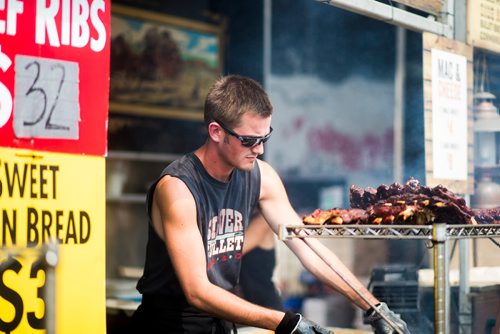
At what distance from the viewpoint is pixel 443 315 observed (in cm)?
326

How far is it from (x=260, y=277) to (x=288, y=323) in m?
3.60

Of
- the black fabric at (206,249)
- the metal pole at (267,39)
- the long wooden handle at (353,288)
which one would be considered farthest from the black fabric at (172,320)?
the metal pole at (267,39)

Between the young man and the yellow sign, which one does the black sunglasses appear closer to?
the young man

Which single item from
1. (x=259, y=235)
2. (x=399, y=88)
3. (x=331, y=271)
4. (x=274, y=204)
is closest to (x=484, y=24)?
(x=399, y=88)

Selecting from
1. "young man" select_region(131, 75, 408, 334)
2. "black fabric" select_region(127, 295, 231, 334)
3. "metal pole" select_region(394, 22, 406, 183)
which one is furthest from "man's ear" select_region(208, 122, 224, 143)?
"metal pole" select_region(394, 22, 406, 183)

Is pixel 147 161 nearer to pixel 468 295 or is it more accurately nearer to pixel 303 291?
pixel 303 291

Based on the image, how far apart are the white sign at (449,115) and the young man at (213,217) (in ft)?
6.89

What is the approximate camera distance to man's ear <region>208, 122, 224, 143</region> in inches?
160

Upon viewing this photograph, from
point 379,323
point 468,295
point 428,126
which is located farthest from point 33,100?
point 468,295

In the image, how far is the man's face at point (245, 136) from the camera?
395 centimetres

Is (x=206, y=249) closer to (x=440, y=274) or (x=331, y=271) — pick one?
(x=331, y=271)

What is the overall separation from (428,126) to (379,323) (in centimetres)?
276

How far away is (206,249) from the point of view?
13.6ft

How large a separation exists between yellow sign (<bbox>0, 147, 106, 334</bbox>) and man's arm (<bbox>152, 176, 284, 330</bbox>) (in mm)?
408
